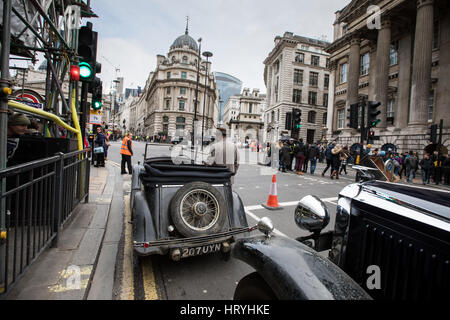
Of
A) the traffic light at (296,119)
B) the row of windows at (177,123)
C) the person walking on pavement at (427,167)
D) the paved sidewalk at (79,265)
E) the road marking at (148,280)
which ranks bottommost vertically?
the road marking at (148,280)

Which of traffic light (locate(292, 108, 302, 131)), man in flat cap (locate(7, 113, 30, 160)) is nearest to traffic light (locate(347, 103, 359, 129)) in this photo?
traffic light (locate(292, 108, 302, 131))

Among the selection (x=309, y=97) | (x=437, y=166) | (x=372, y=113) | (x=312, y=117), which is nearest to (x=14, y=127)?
(x=372, y=113)

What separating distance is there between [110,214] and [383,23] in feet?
89.4

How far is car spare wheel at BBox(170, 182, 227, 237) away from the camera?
3.08m

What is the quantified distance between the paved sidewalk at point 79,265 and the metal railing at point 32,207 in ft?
0.59

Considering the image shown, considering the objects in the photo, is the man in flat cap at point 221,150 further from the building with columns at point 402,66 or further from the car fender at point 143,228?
the building with columns at point 402,66

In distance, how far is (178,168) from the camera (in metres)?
3.42

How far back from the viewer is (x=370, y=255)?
5.77 ft

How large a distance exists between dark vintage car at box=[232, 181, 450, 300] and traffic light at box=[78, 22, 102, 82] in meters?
5.44

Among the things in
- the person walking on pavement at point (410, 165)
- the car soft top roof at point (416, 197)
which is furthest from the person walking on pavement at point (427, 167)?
the car soft top roof at point (416, 197)

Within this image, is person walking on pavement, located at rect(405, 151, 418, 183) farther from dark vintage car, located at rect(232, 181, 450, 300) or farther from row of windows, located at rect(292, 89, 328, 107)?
row of windows, located at rect(292, 89, 328, 107)

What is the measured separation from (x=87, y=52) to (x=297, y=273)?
20.4ft

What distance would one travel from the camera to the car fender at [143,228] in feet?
9.33
